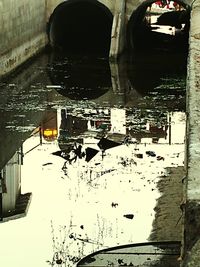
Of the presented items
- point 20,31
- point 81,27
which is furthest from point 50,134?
A: point 81,27

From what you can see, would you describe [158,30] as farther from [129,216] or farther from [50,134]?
[129,216]

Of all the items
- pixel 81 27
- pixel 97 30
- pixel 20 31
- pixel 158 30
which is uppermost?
pixel 20 31

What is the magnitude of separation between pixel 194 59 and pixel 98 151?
7.78 ft

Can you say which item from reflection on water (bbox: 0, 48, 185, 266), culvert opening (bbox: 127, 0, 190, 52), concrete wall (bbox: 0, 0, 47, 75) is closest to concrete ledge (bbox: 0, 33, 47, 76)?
concrete wall (bbox: 0, 0, 47, 75)

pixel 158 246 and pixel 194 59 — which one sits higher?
pixel 194 59

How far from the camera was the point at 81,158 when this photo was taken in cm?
816

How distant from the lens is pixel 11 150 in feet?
27.7

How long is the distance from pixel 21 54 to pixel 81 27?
6.40 meters

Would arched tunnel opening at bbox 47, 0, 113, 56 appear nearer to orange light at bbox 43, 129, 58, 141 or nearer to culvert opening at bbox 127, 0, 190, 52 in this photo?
culvert opening at bbox 127, 0, 190, 52

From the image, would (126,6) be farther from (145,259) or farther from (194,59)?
(145,259)

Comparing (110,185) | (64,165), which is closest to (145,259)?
(110,185)

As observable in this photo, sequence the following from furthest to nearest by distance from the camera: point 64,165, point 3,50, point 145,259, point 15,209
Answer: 1. point 3,50
2. point 64,165
3. point 15,209
4. point 145,259

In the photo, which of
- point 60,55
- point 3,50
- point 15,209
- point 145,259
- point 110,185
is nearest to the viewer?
point 145,259

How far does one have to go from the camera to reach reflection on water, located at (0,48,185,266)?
581 cm
